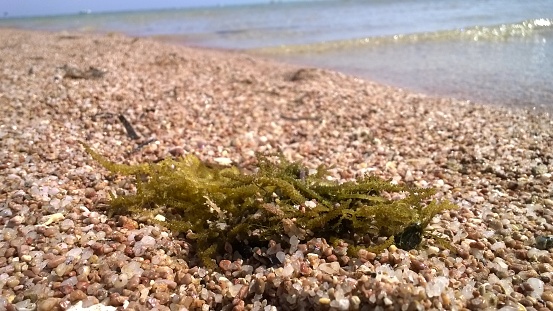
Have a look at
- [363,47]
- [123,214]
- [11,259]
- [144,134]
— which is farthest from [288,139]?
[363,47]

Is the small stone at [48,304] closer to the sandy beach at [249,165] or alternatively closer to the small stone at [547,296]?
the sandy beach at [249,165]

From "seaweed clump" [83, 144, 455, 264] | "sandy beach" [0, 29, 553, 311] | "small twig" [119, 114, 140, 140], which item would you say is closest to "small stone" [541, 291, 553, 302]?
"sandy beach" [0, 29, 553, 311]

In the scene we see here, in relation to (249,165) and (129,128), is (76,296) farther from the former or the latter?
(129,128)

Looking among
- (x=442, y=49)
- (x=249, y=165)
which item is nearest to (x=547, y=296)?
(x=249, y=165)

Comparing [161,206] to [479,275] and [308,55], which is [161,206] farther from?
[308,55]

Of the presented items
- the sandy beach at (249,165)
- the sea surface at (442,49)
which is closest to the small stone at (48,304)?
the sandy beach at (249,165)

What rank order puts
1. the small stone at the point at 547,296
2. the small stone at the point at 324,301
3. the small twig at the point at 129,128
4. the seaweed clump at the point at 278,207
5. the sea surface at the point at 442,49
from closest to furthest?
the small stone at the point at 324,301 < the small stone at the point at 547,296 < the seaweed clump at the point at 278,207 < the small twig at the point at 129,128 < the sea surface at the point at 442,49

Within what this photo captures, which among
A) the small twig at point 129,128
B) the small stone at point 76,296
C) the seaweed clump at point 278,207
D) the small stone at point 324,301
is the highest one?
the small twig at point 129,128
